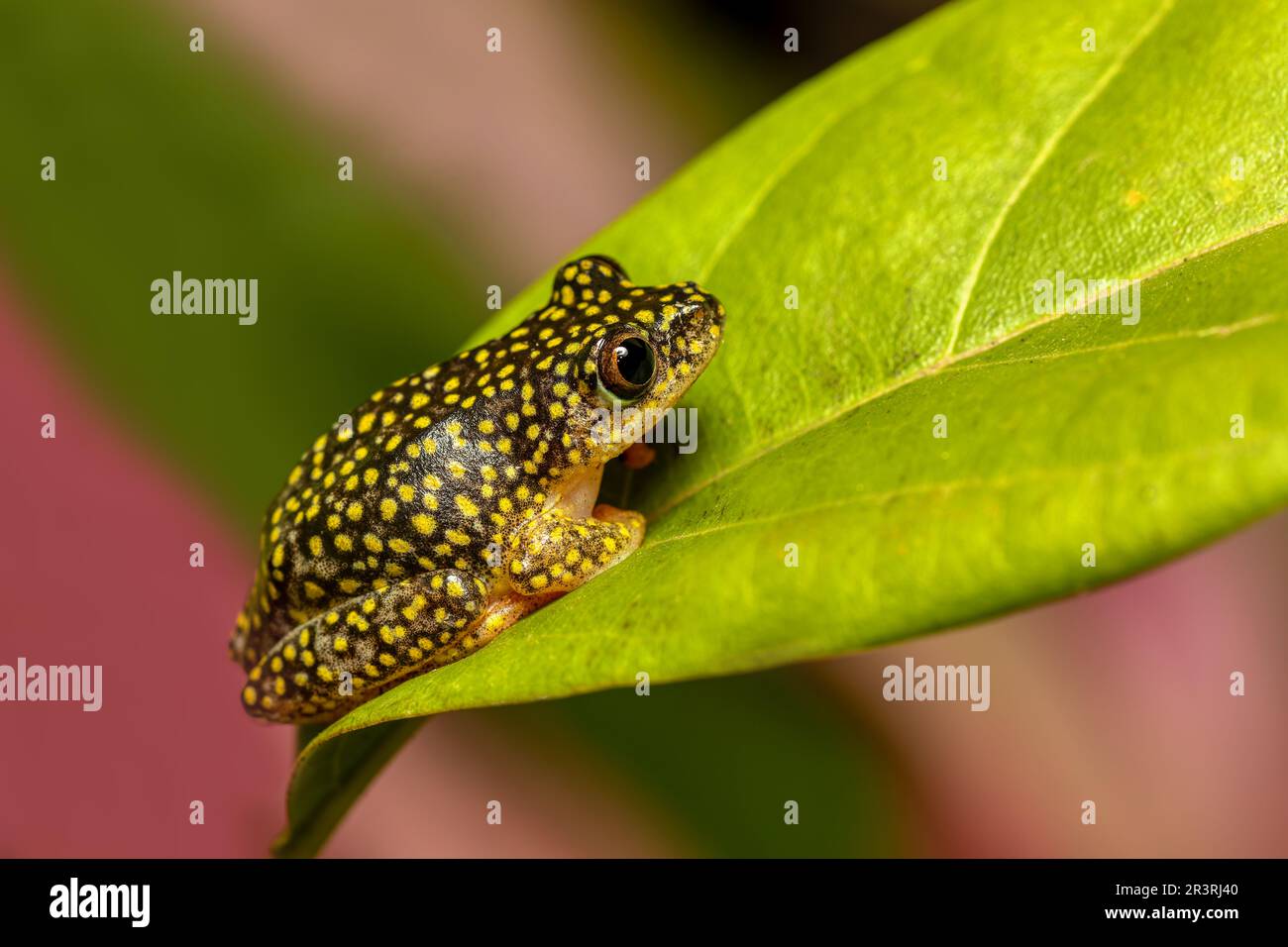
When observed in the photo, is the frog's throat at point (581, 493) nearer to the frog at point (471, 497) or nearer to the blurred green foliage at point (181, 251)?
the frog at point (471, 497)

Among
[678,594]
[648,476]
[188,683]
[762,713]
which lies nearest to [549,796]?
[762,713]

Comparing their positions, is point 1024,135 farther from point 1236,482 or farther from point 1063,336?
point 1236,482

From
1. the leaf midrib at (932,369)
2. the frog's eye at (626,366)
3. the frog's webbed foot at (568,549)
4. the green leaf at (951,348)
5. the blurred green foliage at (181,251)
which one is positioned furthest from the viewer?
the blurred green foliage at (181,251)

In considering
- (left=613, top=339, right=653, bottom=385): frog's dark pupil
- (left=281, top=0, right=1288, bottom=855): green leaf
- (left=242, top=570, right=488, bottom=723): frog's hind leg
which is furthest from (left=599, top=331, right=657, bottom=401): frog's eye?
(left=242, top=570, right=488, bottom=723): frog's hind leg

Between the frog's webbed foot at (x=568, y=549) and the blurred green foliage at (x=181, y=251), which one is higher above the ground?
the blurred green foliage at (x=181, y=251)

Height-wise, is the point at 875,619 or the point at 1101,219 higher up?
the point at 1101,219

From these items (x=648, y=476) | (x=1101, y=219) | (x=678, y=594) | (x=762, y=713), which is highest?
(x=1101, y=219)

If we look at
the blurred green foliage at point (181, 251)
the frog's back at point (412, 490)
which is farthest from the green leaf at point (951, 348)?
the blurred green foliage at point (181, 251)
